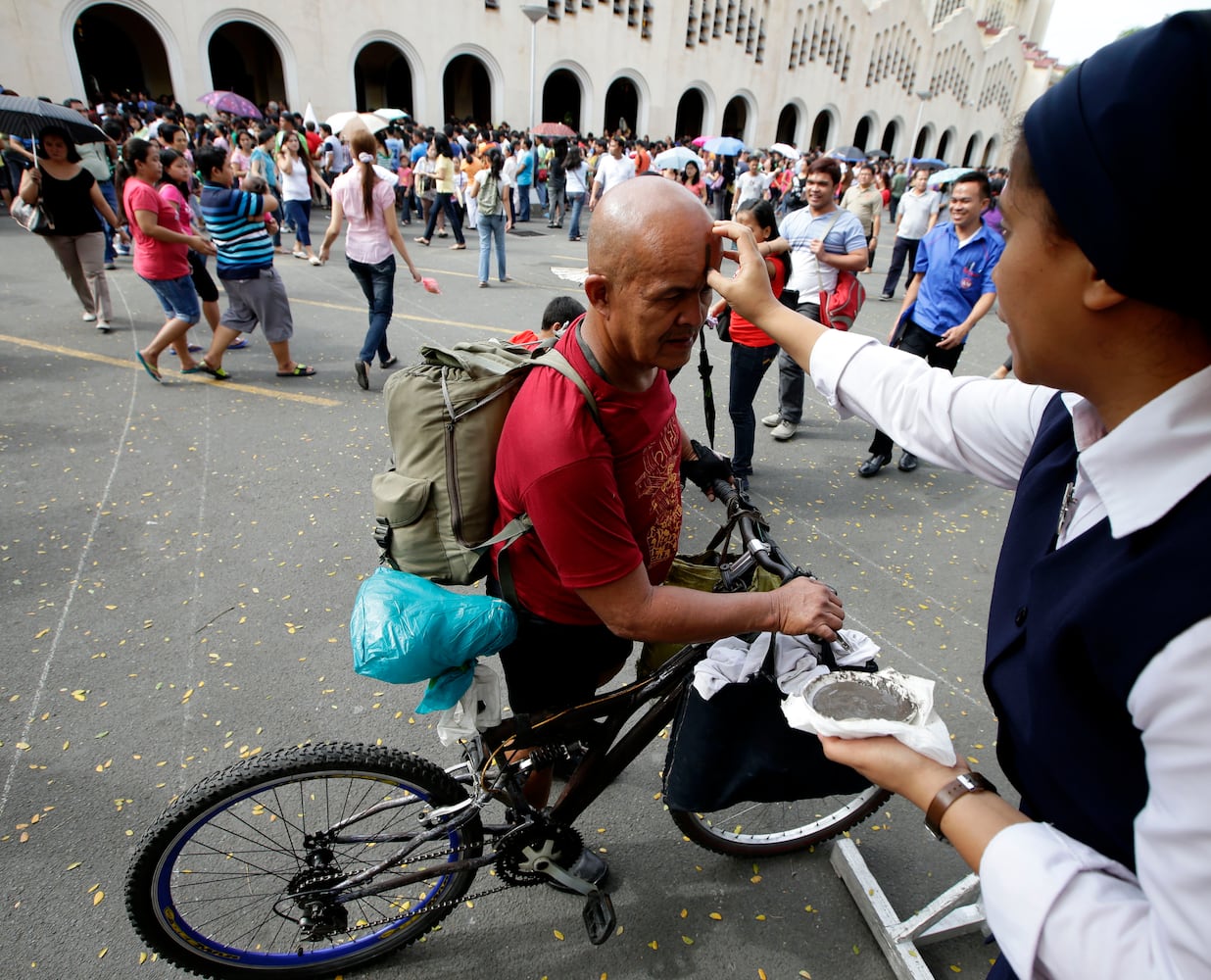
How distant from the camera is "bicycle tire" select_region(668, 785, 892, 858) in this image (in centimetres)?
247

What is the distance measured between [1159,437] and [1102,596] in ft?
0.72

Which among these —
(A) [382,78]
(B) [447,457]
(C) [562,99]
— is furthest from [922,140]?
(B) [447,457]

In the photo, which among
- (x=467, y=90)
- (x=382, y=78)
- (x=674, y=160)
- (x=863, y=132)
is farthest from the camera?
(x=863, y=132)

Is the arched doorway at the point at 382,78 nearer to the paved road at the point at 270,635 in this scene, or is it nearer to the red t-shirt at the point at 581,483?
the paved road at the point at 270,635

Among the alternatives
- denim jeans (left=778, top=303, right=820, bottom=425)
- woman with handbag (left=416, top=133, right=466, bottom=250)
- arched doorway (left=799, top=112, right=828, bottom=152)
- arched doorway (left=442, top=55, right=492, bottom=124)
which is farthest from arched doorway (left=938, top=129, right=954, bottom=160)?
denim jeans (left=778, top=303, right=820, bottom=425)

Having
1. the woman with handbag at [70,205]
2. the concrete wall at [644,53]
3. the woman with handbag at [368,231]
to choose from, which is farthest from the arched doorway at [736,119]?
the woman with handbag at [70,205]

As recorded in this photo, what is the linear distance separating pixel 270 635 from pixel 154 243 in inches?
176

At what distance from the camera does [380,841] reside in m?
2.01

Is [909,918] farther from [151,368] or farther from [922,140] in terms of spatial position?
[922,140]

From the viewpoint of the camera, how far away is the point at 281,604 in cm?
376

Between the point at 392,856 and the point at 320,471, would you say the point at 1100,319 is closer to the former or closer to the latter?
the point at 392,856

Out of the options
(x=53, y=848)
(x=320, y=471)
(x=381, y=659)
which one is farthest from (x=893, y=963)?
(x=320, y=471)

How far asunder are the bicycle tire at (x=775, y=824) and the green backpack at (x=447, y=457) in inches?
50.3

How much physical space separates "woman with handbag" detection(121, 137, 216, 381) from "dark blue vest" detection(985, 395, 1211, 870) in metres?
6.79
